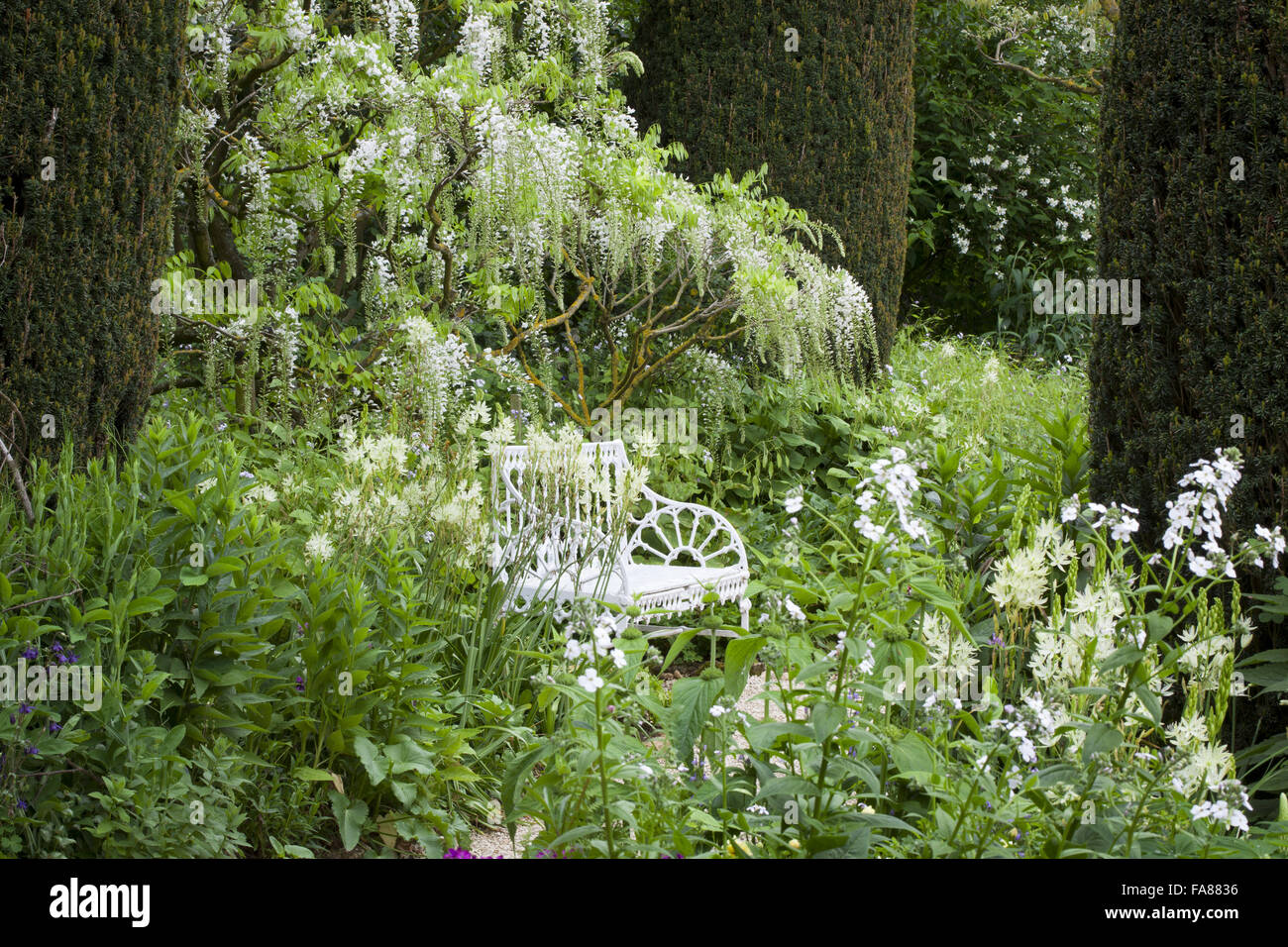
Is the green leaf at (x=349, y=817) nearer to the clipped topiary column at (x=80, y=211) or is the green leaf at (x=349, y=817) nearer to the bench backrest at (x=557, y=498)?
the bench backrest at (x=557, y=498)

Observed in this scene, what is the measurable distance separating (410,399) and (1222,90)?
307 centimetres

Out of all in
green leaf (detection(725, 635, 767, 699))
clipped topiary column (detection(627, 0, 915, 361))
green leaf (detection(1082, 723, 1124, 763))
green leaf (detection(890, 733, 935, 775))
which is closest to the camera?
green leaf (detection(1082, 723, 1124, 763))

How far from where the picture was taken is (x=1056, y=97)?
12.1 meters

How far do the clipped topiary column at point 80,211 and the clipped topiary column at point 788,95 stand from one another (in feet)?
13.8

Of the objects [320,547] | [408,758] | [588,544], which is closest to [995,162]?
[588,544]

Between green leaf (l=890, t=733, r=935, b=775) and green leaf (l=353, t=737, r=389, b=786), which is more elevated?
green leaf (l=890, t=733, r=935, b=775)

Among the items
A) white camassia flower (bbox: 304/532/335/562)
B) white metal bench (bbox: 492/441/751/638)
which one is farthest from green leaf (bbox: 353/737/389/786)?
white metal bench (bbox: 492/441/751/638)

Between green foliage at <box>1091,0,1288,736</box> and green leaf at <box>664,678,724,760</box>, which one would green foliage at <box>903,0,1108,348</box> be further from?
green leaf at <box>664,678,724,760</box>

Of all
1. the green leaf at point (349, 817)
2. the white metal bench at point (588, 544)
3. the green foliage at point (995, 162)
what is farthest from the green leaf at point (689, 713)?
the green foliage at point (995, 162)

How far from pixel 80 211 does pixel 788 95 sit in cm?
509

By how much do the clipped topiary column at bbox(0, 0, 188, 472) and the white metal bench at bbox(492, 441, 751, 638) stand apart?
4.51ft

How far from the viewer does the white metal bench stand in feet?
12.0

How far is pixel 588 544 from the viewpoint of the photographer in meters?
3.82

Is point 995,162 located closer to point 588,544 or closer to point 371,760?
point 588,544
